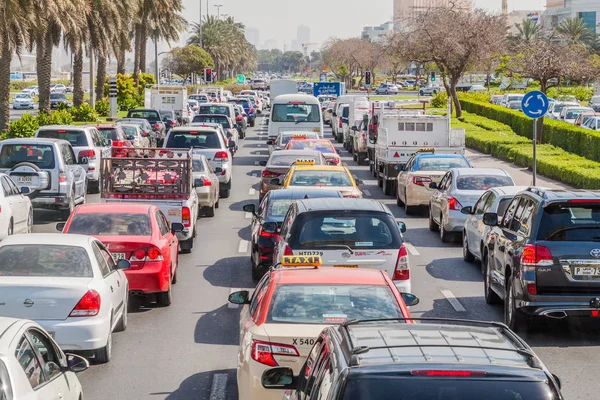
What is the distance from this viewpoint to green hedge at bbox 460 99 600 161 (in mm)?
38719

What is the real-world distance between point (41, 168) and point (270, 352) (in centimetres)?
1755

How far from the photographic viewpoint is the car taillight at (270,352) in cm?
872

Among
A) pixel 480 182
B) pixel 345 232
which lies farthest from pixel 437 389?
pixel 480 182

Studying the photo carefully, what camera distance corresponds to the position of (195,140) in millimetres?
30766

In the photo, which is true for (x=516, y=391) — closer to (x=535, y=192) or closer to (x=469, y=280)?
(x=535, y=192)

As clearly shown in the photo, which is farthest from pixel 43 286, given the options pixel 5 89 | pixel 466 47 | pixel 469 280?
pixel 466 47

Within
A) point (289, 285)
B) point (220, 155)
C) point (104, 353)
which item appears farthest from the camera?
point (220, 155)

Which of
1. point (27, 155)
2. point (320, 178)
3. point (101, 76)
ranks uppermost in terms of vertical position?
point (101, 76)

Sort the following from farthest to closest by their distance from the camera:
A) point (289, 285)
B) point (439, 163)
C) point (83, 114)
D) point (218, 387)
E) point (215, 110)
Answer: point (83, 114) < point (215, 110) < point (439, 163) < point (218, 387) < point (289, 285)

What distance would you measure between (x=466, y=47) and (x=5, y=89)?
1064 inches

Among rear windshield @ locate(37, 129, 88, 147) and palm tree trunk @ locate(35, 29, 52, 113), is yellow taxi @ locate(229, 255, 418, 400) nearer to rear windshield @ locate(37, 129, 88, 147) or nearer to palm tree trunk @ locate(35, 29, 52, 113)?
rear windshield @ locate(37, 129, 88, 147)

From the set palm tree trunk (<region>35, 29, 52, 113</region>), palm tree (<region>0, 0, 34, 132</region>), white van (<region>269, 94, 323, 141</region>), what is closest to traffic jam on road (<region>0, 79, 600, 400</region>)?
white van (<region>269, 94, 323, 141</region>)

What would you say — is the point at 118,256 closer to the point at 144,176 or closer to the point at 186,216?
the point at 186,216

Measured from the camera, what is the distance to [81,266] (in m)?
12.5
